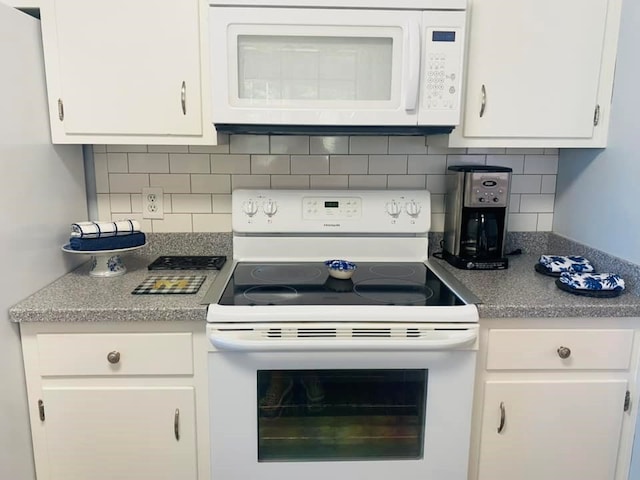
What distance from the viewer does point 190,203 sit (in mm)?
1766

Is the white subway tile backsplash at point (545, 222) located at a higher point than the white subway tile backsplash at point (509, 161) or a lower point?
lower

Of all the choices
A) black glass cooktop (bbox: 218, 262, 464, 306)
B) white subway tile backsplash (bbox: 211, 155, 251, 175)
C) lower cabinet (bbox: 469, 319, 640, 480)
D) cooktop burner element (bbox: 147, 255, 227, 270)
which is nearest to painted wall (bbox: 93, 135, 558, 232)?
white subway tile backsplash (bbox: 211, 155, 251, 175)

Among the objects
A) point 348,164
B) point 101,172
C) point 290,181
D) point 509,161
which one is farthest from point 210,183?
point 509,161

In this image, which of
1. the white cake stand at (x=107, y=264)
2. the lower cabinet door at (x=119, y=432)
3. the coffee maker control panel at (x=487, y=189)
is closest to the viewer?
the lower cabinet door at (x=119, y=432)

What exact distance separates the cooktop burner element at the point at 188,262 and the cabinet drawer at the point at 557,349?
94 cm

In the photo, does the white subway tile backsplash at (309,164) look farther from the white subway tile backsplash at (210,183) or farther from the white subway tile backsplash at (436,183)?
the white subway tile backsplash at (436,183)

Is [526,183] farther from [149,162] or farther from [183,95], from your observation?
[149,162]

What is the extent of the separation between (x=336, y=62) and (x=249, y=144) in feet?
1.76

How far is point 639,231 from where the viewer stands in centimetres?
136

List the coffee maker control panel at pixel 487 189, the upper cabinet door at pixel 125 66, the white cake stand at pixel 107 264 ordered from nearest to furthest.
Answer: the upper cabinet door at pixel 125 66 < the white cake stand at pixel 107 264 < the coffee maker control panel at pixel 487 189

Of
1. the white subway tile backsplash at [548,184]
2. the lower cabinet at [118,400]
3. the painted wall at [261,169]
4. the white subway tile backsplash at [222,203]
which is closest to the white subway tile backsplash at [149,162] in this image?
the painted wall at [261,169]

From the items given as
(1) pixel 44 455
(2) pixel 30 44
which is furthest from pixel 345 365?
(2) pixel 30 44

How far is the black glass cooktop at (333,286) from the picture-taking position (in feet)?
4.15

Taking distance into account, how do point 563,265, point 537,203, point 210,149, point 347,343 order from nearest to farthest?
1. point 347,343
2. point 563,265
3. point 210,149
4. point 537,203
